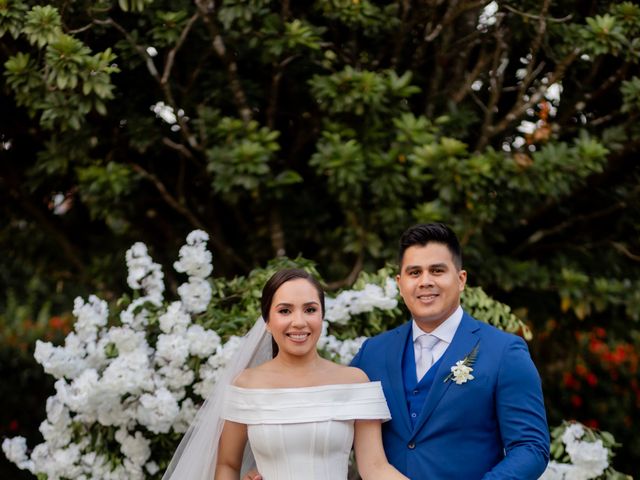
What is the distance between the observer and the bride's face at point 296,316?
3059 millimetres

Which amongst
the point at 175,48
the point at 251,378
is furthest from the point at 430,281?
the point at 175,48

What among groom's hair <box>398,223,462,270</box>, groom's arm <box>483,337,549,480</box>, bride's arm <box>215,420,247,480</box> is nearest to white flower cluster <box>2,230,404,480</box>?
bride's arm <box>215,420,247,480</box>

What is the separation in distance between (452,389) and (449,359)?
107 millimetres

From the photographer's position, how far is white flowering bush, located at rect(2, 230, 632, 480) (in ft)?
12.6

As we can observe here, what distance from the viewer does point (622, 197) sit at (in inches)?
217

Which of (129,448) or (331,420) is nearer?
(331,420)

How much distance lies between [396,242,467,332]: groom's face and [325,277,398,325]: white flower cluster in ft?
3.79

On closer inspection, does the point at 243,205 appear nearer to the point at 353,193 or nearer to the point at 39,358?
the point at 353,193

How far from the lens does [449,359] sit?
2.89 metres

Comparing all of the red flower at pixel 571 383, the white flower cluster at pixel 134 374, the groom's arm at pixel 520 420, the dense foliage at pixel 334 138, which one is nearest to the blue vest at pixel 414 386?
the groom's arm at pixel 520 420

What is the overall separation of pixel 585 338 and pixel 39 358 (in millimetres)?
5086

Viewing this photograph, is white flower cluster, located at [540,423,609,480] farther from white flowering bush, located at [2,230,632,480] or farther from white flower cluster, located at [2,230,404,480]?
white flower cluster, located at [2,230,404,480]

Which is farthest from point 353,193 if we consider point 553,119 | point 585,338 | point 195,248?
point 585,338

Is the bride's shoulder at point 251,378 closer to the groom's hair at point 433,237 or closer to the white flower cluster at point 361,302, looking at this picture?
the groom's hair at point 433,237
